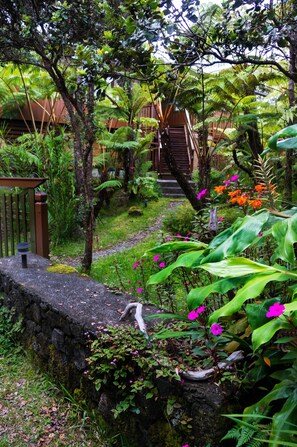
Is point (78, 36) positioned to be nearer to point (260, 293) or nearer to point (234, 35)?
point (234, 35)

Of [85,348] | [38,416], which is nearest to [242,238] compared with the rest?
[85,348]

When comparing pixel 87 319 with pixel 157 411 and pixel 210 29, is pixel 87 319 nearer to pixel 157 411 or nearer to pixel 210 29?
pixel 157 411

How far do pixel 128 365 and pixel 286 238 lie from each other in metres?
1.03

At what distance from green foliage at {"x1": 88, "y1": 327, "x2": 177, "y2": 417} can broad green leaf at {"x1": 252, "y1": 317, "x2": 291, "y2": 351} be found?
50 centimetres

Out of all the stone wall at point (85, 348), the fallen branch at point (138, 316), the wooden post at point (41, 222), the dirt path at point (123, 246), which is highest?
the wooden post at point (41, 222)

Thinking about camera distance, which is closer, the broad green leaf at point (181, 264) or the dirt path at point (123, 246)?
the broad green leaf at point (181, 264)

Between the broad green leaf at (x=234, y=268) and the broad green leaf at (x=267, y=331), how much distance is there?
178mm

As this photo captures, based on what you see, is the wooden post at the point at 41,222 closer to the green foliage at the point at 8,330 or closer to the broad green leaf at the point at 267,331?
the green foliage at the point at 8,330

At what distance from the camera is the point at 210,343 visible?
5.26 feet

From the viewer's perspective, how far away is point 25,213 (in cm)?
400

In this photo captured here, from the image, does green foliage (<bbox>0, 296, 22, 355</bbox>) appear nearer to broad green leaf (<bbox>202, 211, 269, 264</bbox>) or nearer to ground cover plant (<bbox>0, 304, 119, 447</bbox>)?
ground cover plant (<bbox>0, 304, 119, 447</bbox>)

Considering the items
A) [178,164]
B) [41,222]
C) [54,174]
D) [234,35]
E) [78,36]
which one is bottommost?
[41,222]

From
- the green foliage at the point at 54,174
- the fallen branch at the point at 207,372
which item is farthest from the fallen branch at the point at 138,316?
the green foliage at the point at 54,174

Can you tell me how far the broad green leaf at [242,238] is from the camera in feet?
4.09
